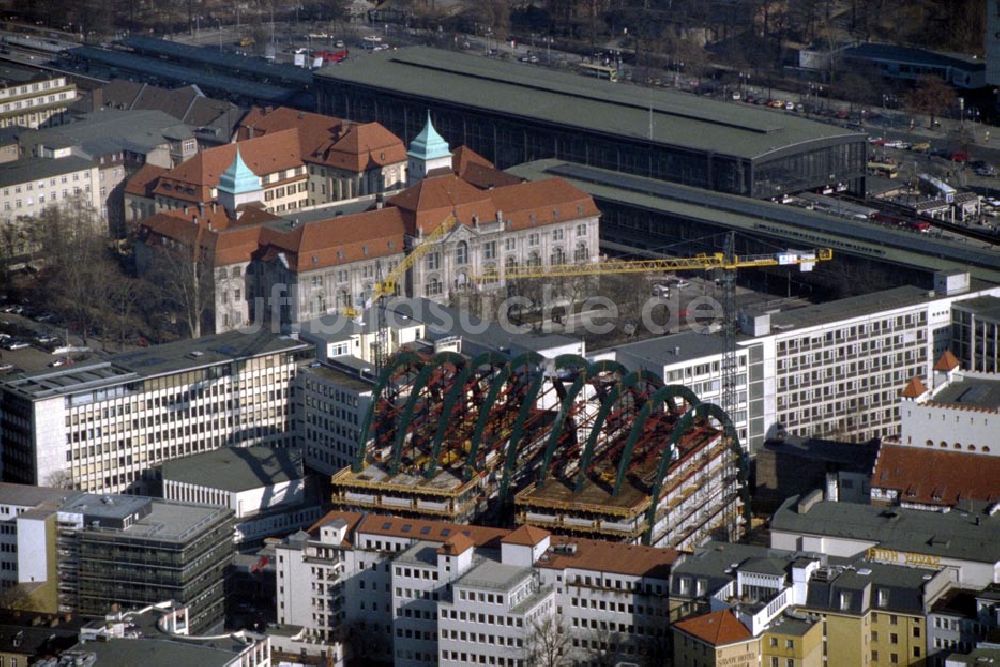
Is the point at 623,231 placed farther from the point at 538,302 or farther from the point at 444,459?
the point at 444,459

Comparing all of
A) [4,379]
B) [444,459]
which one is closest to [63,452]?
[4,379]

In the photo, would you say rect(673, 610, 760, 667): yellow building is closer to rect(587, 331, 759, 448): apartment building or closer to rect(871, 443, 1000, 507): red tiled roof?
rect(871, 443, 1000, 507): red tiled roof

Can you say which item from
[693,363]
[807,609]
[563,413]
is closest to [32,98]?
[693,363]

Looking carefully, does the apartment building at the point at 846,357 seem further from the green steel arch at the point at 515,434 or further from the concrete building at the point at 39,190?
the concrete building at the point at 39,190

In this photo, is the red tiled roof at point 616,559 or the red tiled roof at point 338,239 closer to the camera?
the red tiled roof at point 616,559

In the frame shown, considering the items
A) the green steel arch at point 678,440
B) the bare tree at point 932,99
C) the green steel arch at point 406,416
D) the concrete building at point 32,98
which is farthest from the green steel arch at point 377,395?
the bare tree at point 932,99
